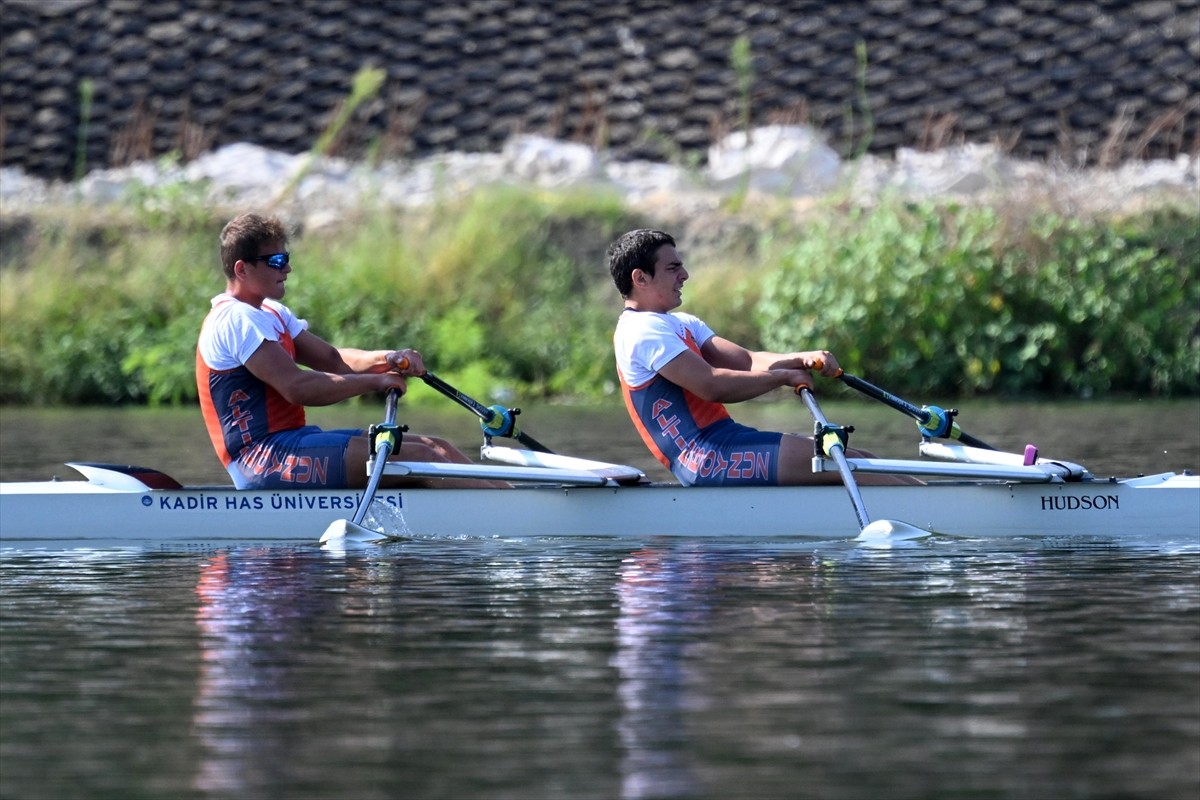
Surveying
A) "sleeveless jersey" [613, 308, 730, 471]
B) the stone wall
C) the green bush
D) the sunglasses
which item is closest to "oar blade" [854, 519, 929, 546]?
"sleeveless jersey" [613, 308, 730, 471]

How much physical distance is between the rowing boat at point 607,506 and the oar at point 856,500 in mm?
93

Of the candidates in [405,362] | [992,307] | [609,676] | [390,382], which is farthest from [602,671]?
[992,307]

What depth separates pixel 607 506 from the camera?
10.7 meters

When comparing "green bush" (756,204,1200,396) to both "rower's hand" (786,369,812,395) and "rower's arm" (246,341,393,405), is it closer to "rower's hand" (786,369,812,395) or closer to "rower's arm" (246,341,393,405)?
"rower's hand" (786,369,812,395)

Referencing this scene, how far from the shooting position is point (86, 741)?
6184mm

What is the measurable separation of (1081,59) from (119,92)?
10789 millimetres

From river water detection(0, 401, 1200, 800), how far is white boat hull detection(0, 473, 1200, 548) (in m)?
0.17

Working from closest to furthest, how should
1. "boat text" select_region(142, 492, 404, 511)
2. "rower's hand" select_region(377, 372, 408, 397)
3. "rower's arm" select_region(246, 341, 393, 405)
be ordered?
"rower's arm" select_region(246, 341, 393, 405) < "rower's hand" select_region(377, 372, 408, 397) < "boat text" select_region(142, 492, 404, 511)

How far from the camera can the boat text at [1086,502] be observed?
34.4ft

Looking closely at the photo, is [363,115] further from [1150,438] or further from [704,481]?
[704,481]

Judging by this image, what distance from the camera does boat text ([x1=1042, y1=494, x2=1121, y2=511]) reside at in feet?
34.4

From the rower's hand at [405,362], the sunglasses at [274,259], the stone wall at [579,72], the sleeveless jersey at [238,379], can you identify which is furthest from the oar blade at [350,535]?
the stone wall at [579,72]

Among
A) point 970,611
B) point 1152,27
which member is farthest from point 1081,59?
point 970,611

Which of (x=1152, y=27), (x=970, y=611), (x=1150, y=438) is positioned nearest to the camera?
(x=970, y=611)
